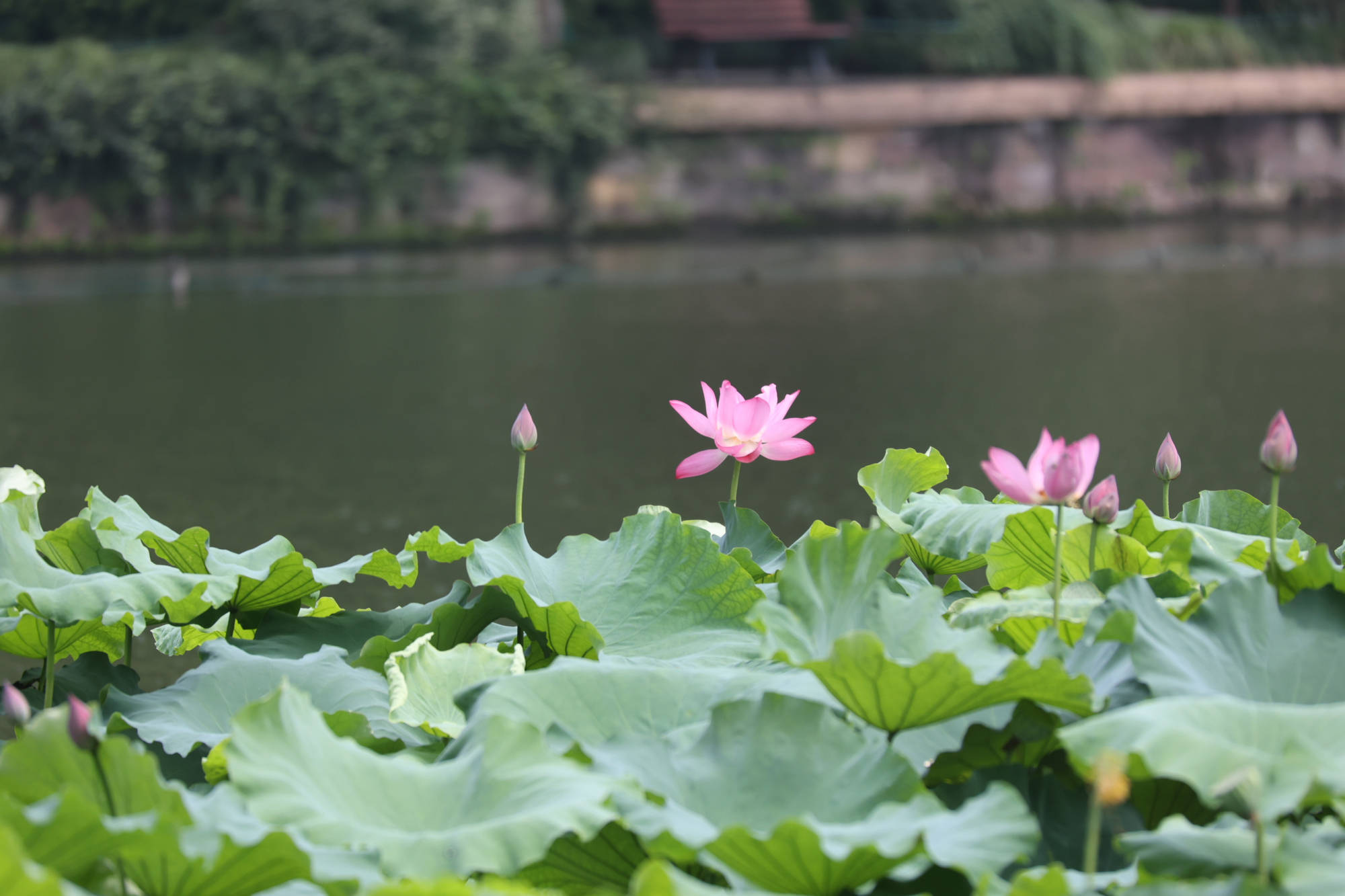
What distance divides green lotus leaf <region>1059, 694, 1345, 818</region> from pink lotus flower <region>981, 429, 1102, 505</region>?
25 centimetres

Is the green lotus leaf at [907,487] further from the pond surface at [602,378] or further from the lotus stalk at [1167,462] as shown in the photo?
the pond surface at [602,378]

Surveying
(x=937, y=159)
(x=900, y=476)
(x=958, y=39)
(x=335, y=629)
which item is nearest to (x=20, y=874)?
(x=335, y=629)

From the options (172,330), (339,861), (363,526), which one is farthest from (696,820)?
(172,330)

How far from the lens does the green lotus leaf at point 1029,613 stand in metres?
1.47

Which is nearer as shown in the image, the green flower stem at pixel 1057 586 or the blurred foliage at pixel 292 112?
the green flower stem at pixel 1057 586

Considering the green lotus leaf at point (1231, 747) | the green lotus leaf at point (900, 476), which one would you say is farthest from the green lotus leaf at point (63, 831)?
the green lotus leaf at point (900, 476)

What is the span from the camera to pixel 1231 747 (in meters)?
1.08

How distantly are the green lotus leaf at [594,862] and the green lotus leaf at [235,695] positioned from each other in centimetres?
28

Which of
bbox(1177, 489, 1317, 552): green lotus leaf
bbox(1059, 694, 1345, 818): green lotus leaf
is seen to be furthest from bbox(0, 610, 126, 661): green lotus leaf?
bbox(1177, 489, 1317, 552): green lotus leaf

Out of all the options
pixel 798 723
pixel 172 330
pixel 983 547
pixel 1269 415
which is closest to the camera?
pixel 798 723

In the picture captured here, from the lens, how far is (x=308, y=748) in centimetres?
115

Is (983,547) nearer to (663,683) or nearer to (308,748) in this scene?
(663,683)

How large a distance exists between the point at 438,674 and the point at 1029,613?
616 mm

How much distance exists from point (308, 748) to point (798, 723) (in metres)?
0.40
